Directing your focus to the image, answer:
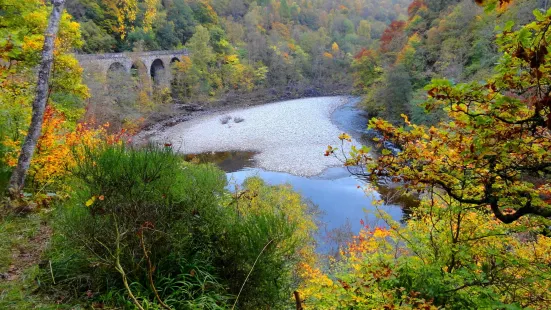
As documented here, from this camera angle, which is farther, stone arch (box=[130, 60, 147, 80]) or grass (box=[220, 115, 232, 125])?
stone arch (box=[130, 60, 147, 80])

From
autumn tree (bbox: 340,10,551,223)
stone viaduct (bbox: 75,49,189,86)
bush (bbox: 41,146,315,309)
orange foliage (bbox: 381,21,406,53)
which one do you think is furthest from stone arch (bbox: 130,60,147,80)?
autumn tree (bbox: 340,10,551,223)

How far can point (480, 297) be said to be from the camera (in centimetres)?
308

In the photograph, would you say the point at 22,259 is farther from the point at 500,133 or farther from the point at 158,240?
the point at 500,133

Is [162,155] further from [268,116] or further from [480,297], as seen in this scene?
[268,116]

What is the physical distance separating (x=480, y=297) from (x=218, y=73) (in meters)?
42.3

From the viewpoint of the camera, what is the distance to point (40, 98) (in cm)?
494

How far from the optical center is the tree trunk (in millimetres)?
4875

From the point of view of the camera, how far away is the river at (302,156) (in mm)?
14312

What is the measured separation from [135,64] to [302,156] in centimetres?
2250

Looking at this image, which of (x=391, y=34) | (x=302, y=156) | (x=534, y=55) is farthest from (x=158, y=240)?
(x=391, y=34)

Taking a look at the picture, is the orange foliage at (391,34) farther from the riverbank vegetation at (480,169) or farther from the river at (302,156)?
the riverbank vegetation at (480,169)

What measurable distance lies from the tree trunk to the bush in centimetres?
205

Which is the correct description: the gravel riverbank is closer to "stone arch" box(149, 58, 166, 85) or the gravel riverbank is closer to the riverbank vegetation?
"stone arch" box(149, 58, 166, 85)

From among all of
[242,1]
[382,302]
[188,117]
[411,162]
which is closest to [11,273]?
A: [382,302]
